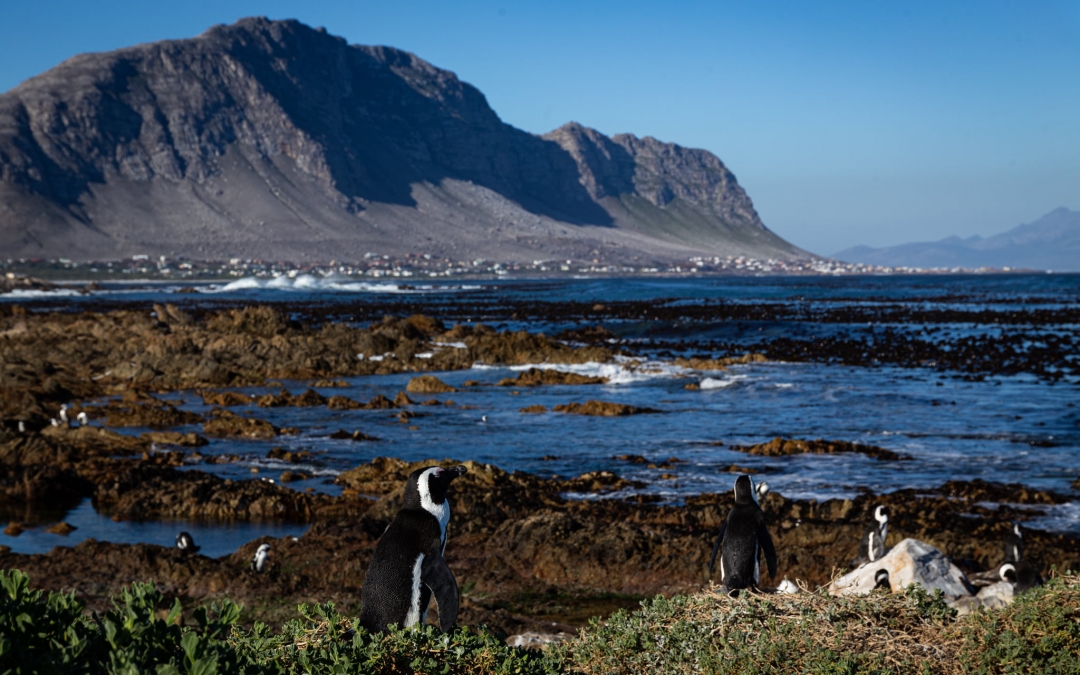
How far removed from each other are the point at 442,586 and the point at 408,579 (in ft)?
0.79

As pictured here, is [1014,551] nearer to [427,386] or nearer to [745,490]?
[745,490]

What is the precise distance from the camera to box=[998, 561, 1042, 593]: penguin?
9183 millimetres

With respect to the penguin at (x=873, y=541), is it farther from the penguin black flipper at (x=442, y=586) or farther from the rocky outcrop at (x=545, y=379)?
the rocky outcrop at (x=545, y=379)

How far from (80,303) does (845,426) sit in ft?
223

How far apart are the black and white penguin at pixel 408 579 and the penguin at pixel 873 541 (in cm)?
615

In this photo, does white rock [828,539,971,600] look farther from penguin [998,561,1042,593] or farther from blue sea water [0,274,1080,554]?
blue sea water [0,274,1080,554]

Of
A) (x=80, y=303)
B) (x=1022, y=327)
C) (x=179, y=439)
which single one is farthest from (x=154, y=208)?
(x=179, y=439)

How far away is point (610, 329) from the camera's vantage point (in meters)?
54.3

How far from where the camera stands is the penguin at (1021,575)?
30.1 ft

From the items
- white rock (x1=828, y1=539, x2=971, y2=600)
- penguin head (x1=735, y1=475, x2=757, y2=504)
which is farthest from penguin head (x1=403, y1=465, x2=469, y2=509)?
white rock (x1=828, y1=539, x2=971, y2=600)

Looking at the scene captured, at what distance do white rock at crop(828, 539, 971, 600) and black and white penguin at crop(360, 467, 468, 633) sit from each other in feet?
15.0

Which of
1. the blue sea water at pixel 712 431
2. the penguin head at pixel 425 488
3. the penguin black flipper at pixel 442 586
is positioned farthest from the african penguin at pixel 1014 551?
the penguin black flipper at pixel 442 586

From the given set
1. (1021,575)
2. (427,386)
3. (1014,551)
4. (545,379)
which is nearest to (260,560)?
(1021,575)

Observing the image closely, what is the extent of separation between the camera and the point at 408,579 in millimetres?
5836
